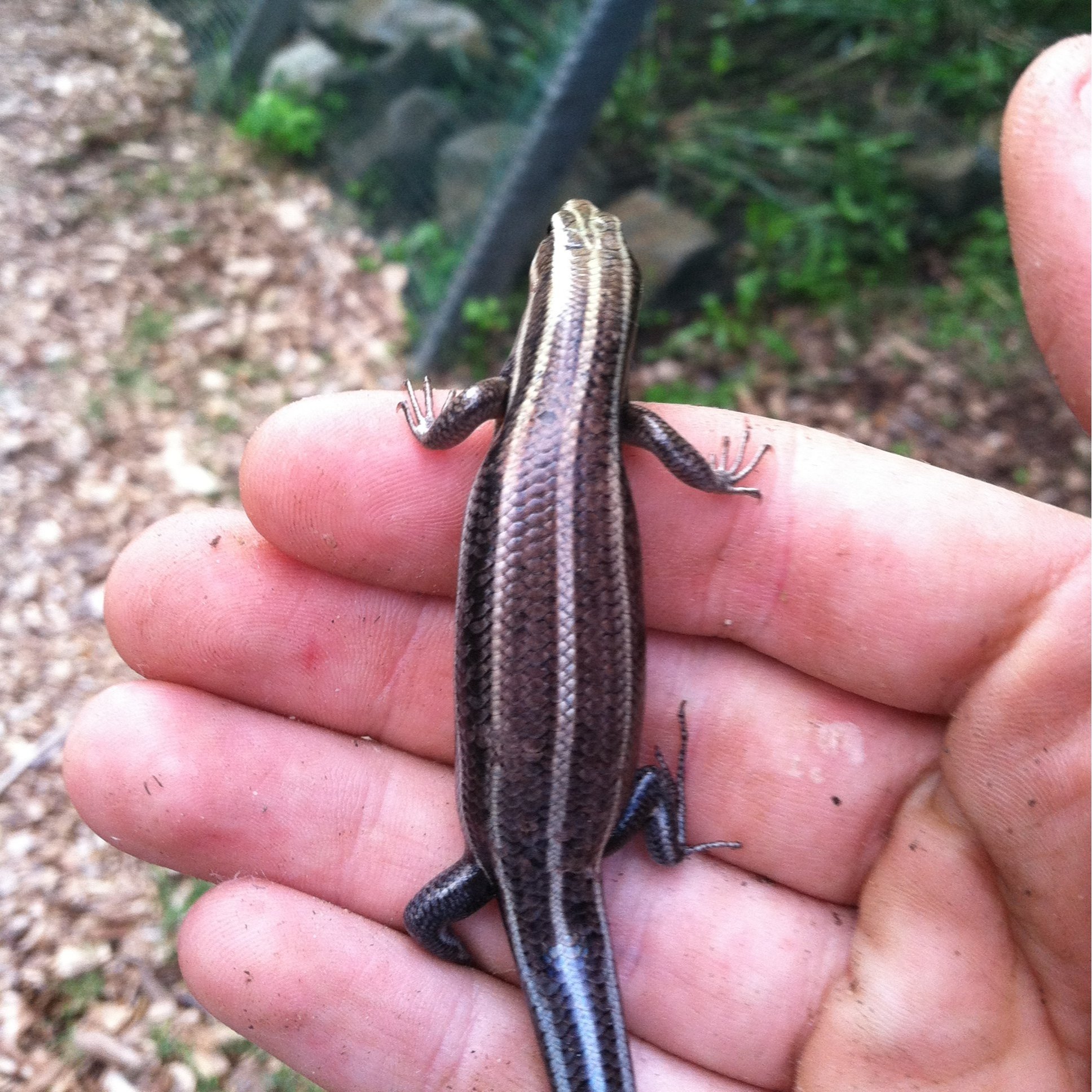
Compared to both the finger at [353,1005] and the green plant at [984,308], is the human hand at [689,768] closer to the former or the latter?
the finger at [353,1005]

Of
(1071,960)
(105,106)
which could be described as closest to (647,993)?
(1071,960)

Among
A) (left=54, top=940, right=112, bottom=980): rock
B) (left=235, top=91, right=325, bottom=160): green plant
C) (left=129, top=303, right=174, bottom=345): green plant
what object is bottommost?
(left=54, top=940, right=112, bottom=980): rock

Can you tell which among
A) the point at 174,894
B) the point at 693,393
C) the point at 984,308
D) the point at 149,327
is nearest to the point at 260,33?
the point at 149,327

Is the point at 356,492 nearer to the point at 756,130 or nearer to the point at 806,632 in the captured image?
the point at 806,632

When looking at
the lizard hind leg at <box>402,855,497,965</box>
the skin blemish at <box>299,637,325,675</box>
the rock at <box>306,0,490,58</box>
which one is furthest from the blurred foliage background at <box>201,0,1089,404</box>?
the lizard hind leg at <box>402,855,497,965</box>

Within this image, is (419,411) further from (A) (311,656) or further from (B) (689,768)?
(B) (689,768)

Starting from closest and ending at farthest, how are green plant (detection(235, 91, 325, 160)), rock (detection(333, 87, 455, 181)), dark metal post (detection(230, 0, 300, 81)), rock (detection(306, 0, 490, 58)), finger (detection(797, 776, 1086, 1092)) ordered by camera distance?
finger (detection(797, 776, 1086, 1092)) < rock (detection(306, 0, 490, 58)) < rock (detection(333, 87, 455, 181)) < green plant (detection(235, 91, 325, 160)) < dark metal post (detection(230, 0, 300, 81))

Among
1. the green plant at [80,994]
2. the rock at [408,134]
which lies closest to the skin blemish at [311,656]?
the green plant at [80,994]

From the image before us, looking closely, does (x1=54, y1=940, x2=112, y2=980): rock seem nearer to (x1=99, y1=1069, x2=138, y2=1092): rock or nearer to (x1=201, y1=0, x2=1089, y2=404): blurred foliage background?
(x1=99, y1=1069, x2=138, y2=1092): rock
